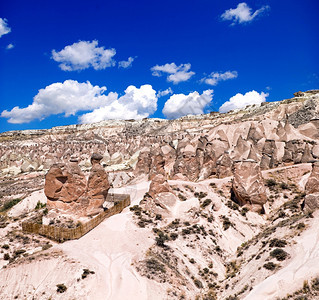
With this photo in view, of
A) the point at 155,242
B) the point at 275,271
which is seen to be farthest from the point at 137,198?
the point at 275,271

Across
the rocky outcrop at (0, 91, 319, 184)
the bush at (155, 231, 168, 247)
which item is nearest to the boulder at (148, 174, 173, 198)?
the bush at (155, 231, 168, 247)

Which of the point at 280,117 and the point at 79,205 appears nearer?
the point at 79,205

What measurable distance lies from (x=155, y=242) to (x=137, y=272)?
143 inches

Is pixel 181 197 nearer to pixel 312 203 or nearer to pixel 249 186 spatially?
pixel 249 186

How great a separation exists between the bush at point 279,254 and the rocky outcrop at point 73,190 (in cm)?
1239

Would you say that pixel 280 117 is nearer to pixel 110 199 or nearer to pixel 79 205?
pixel 110 199

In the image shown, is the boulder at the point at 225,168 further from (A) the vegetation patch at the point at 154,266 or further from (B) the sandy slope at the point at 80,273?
(A) the vegetation patch at the point at 154,266

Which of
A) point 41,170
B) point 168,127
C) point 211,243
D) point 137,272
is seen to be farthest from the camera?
point 168,127

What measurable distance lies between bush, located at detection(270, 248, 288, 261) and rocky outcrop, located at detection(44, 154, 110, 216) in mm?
12395

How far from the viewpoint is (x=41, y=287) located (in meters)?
11.1

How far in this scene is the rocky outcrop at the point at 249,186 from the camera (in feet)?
74.3

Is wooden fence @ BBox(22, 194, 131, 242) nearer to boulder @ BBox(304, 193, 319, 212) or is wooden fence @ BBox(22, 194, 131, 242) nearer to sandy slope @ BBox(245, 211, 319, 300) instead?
sandy slope @ BBox(245, 211, 319, 300)

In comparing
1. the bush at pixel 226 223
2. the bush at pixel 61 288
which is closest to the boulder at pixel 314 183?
the bush at pixel 226 223

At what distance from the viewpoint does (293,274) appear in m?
10.6
